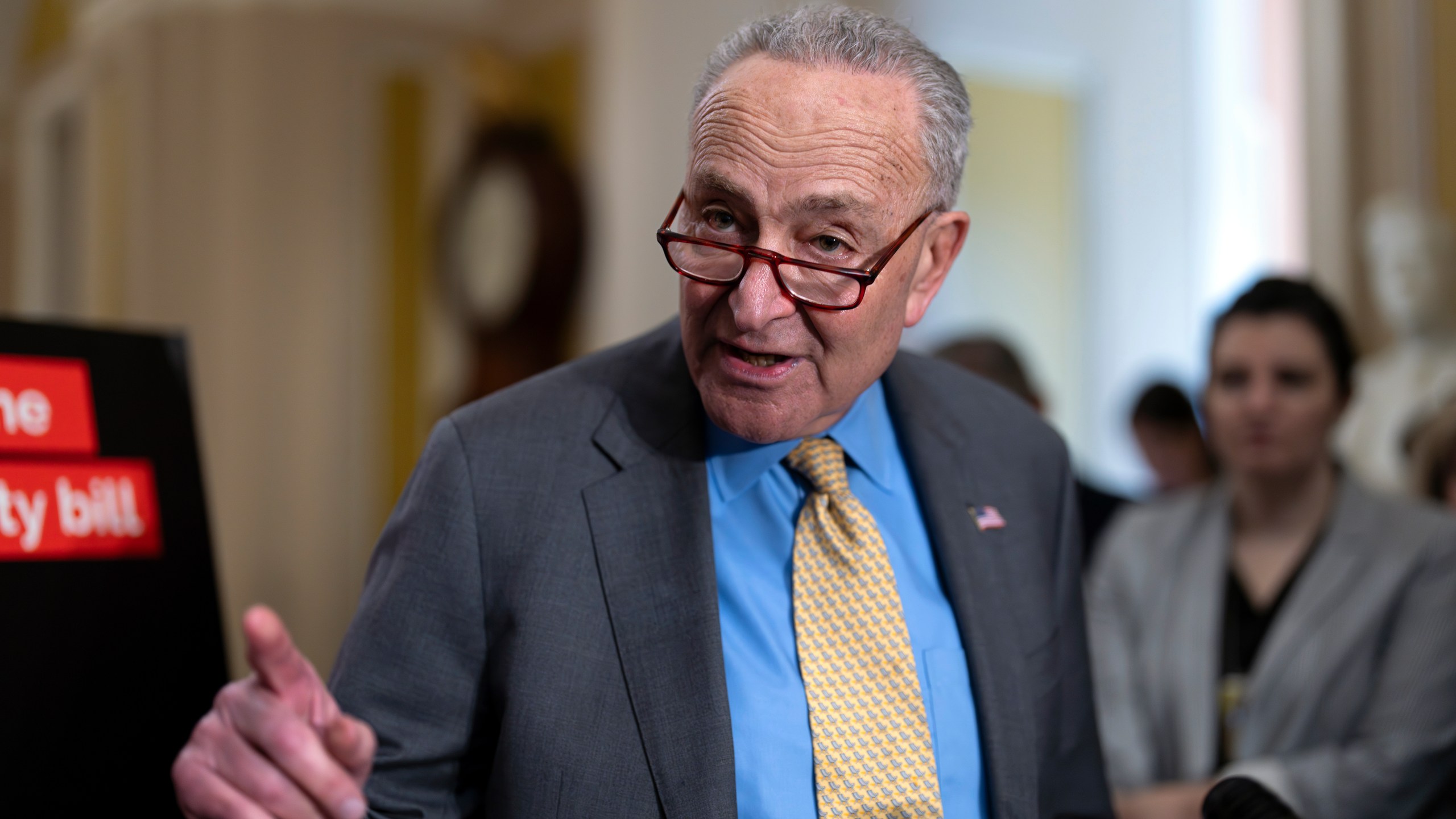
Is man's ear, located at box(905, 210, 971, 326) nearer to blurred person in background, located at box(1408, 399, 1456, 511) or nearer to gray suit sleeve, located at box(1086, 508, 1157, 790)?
gray suit sleeve, located at box(1086, 508, 1157, 790)

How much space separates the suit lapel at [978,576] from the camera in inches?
53.6

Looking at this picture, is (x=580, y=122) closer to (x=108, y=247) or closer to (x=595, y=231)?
(x=595, y=231)

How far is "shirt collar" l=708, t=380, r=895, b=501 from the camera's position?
1382 mm

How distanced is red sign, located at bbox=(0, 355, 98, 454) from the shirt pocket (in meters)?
1.08

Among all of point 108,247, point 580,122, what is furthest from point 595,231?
point 108,247

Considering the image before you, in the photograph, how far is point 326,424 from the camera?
564 centimetres

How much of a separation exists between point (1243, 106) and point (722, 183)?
17.8 ft

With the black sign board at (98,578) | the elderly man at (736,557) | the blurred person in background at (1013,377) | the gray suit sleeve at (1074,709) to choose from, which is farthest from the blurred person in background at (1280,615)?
the black sign board at (98,578)

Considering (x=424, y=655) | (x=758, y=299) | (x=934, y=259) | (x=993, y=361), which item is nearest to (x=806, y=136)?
(x=758, y=299)

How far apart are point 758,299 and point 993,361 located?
6.32 feet

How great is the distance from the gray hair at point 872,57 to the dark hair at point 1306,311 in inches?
53.0

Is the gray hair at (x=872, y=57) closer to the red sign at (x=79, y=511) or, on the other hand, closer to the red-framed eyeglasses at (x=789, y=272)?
the red-framed eyeglasses at (x=789, y=272)

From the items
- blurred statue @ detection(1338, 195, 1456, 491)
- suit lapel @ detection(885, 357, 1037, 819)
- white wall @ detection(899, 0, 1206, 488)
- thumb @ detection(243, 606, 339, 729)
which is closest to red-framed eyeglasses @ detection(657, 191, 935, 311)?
suit lapel @ detection(885, 357, 1037, 819)

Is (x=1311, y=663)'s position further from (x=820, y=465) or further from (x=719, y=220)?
(x=719, y=220)
